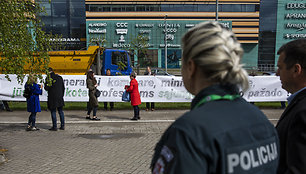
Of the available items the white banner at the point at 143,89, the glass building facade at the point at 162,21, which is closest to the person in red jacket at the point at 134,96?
the white banner at the point at 143,89

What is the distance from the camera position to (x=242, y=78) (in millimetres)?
1162

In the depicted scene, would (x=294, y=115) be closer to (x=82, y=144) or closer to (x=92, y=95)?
(x=82, y=144)

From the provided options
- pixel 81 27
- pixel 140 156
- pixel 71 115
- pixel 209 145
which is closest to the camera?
pixel 209 145

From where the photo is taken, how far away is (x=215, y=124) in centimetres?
99

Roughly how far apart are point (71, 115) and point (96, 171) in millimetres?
6158

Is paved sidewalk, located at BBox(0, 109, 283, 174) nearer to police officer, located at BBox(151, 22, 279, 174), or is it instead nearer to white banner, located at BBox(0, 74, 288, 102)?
white banner, located at BBox(0, 74, 288, 102)

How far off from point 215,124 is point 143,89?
10674mm

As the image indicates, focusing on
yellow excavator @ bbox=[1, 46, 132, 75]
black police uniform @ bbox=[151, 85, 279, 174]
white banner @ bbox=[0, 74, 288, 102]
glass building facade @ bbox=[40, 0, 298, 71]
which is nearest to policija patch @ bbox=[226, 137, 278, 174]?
black police uniform @ bbox=[151, 85, 279, 174]

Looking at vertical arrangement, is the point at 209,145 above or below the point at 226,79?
below

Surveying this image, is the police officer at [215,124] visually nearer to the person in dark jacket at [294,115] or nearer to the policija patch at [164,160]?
the policija patch at [164,160]

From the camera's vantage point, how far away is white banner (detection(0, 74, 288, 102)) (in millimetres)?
11500

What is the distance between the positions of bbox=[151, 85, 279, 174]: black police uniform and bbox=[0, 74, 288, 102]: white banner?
1035 centimetres

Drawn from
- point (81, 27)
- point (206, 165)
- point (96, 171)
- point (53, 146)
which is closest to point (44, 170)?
point (96, 171)

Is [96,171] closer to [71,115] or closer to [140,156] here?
[140,156]
